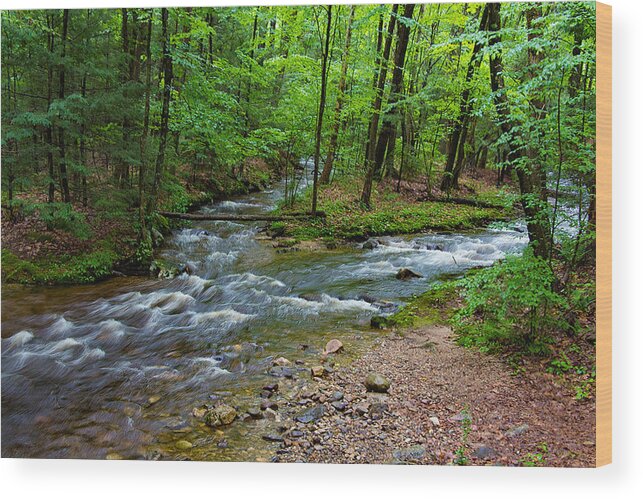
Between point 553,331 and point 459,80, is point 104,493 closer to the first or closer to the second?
point 553,331

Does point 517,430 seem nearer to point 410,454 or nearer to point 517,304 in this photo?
point 410,454

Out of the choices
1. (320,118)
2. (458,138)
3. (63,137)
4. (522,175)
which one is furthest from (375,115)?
(63,137)

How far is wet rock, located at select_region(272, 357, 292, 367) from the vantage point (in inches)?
128

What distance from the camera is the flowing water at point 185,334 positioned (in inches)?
107

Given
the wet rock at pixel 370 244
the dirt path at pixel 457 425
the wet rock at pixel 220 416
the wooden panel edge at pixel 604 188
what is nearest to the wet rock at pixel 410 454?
the dirt path at pixel 457 425

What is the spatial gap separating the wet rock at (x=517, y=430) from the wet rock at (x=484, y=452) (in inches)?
5.5

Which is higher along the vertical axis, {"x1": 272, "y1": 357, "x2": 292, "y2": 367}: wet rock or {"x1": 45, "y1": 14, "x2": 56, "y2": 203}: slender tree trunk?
{"x1": 45, "y1": 14, "x2": 56, "y2": 203}: slender tree trunk

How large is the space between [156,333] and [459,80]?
5099mm

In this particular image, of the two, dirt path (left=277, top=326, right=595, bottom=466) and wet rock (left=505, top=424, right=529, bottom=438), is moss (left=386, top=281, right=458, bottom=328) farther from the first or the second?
wet rock (left=505, top=424, right=529, bottom=438)

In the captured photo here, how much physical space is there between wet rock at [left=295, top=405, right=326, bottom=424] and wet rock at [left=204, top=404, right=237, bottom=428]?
0.45 metres

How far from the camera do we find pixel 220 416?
2701 mm

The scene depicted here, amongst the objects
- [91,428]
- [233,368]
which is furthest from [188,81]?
[91,428]

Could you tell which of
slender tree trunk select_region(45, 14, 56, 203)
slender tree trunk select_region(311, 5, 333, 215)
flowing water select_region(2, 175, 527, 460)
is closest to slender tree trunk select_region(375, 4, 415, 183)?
slender tree trunk select_region(311, 5, 333, 215)

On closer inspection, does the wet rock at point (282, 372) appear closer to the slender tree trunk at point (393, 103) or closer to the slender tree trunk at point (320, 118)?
the slender tree trunk at point (320, 118)
